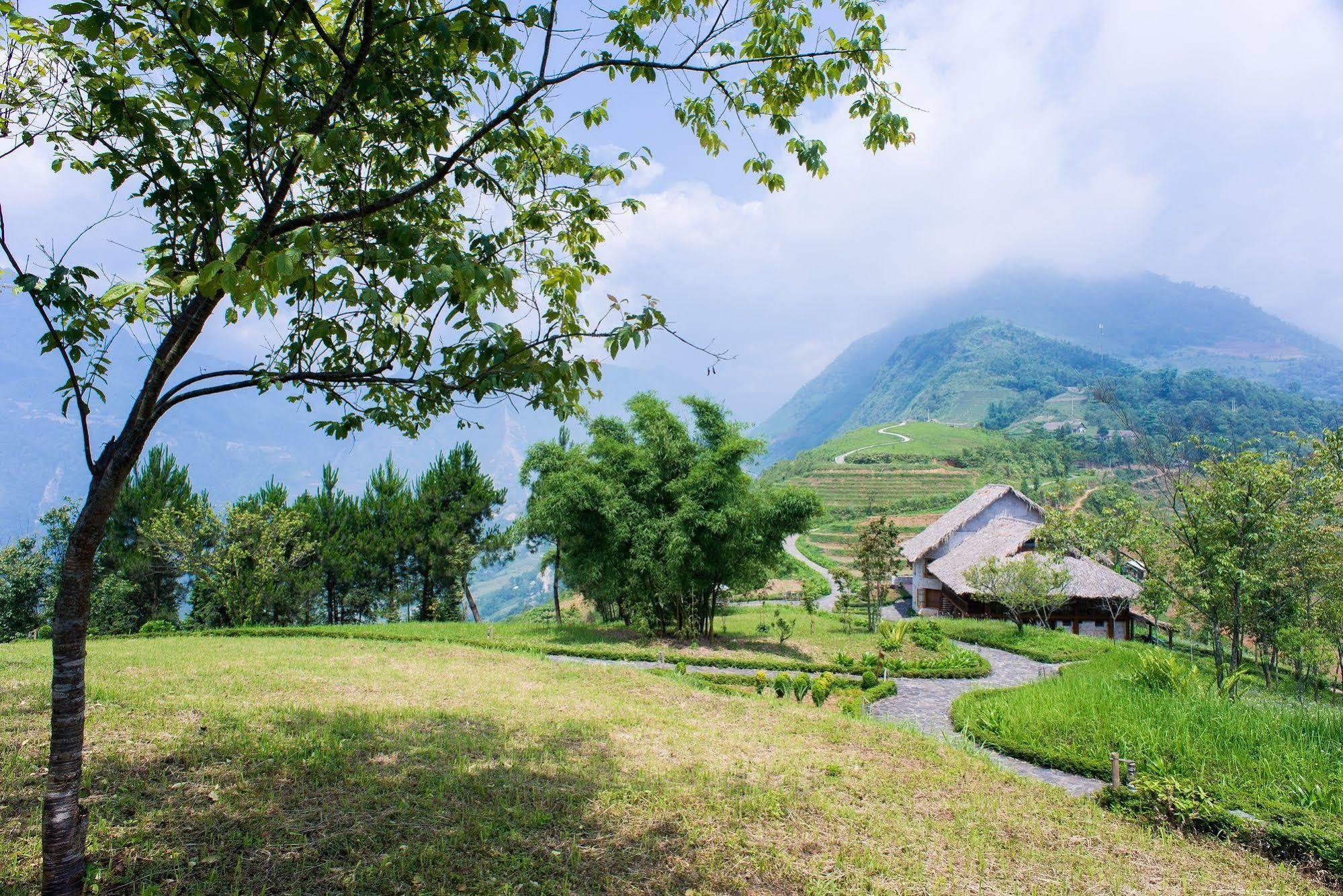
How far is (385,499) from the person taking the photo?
28547mm

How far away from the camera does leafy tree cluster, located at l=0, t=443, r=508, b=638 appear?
2150 centimetres

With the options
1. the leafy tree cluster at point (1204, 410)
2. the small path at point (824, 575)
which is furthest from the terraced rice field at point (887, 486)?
the leafy tree cluster at point (1204, 410)

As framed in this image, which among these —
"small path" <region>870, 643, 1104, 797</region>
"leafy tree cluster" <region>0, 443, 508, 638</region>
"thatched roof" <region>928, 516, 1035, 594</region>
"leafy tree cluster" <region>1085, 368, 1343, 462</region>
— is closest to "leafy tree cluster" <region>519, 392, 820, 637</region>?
"small path" <region>870, 643, 1104, 797</region>

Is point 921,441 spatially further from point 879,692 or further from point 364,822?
point 364,822

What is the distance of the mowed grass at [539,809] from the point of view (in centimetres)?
340

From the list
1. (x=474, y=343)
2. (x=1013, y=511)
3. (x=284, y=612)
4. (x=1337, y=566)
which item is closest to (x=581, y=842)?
(x=474, y=343)

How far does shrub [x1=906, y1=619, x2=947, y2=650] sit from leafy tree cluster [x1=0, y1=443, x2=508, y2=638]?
1645 centimetres

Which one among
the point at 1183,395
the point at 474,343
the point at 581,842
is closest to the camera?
the point at 474,343

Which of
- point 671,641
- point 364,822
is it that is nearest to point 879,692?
point 671,641

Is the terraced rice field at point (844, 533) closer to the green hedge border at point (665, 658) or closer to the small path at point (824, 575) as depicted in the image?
the small path at point (824, 575)

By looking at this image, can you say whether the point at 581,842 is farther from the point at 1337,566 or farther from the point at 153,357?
the point at 1337,566

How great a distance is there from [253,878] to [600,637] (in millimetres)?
14045

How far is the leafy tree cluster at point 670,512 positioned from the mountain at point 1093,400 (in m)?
50.0

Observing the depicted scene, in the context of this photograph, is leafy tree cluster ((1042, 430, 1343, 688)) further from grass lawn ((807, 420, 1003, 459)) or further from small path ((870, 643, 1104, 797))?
grass lawn ((807, 420, 1003, 459))
